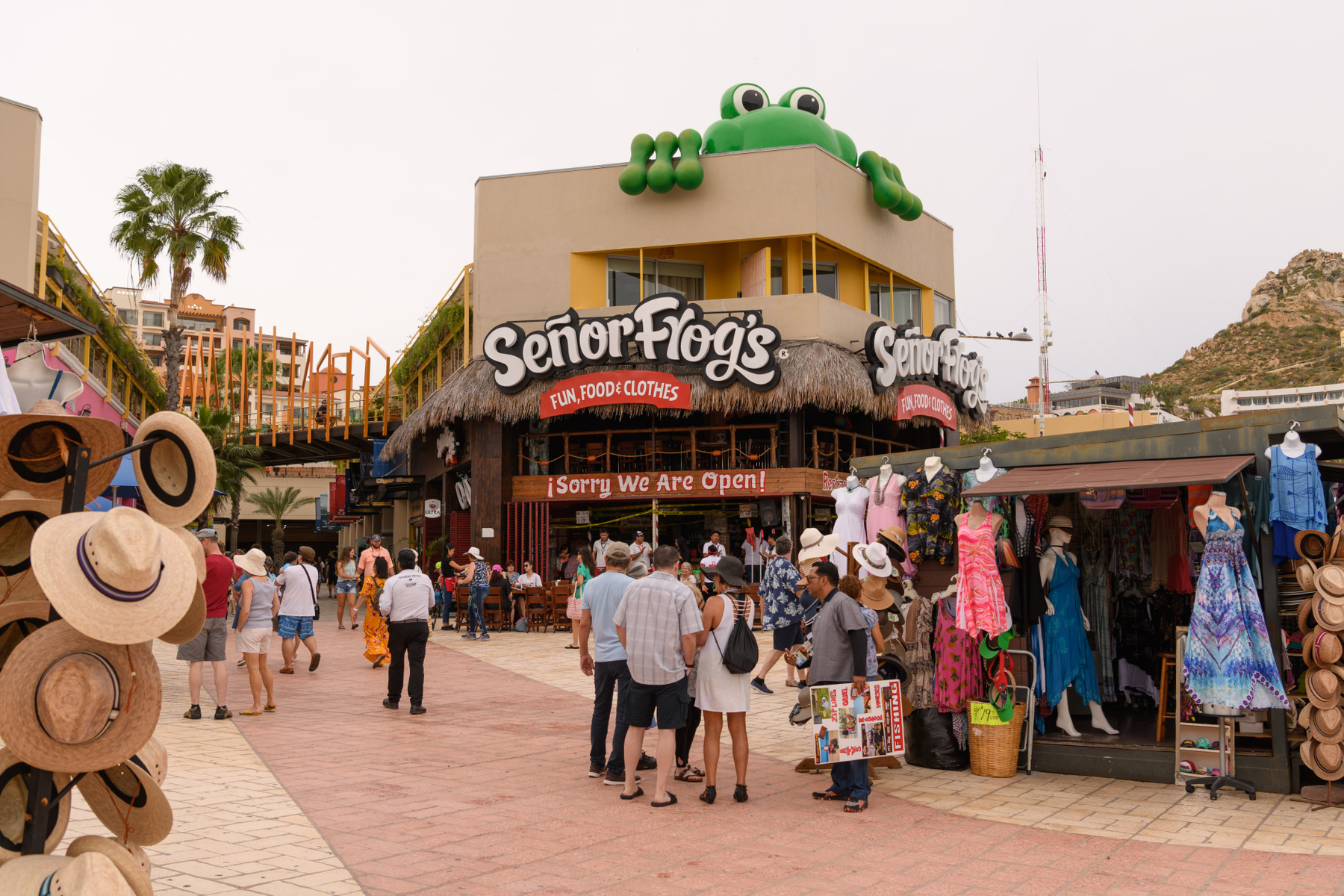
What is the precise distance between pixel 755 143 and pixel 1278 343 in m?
71.1

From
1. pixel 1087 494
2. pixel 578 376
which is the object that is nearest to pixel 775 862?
pixel 1087 494

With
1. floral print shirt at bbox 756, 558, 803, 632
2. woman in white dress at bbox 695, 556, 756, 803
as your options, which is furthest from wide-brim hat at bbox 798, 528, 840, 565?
woman in white dress at bbox 695, 556, 756, 803

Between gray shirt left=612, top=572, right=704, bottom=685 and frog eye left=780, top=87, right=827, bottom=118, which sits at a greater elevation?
frog eye left=780, top=87, right=827, bottom=118

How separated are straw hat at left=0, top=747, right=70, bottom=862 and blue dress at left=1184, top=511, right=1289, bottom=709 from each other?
6.89 metres

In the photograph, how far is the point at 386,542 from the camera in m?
42.8

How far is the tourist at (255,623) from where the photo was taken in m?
10.4

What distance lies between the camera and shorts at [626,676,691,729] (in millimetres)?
7031

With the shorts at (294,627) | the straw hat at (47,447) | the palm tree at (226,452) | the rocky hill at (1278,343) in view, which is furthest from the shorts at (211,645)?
the rocky hill at (1278,343)

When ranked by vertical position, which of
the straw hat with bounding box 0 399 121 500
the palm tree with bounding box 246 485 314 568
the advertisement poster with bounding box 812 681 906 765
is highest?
the palm tree with bounding box 246 485 314 568

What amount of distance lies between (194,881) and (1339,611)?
278 inches

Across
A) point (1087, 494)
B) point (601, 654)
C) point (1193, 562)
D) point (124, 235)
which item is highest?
point (124, 235)

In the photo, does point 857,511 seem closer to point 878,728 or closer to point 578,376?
point 878,728

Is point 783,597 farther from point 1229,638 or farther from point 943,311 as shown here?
point 943,311

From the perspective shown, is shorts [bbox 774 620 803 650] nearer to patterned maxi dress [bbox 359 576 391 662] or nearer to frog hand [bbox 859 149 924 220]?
patterned maxi dress [bbox 359 576 391 662]
